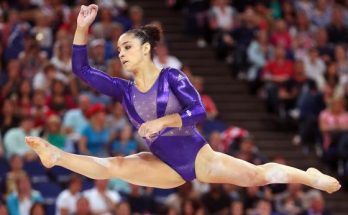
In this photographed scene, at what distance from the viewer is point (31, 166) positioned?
39.5 ft

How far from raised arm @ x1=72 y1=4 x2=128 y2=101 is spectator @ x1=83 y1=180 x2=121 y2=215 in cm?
426

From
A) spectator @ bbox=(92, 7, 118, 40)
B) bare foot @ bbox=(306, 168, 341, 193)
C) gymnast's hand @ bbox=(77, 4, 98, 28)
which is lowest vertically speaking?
bare foot @ bbox=(306, 168, 341, 193)

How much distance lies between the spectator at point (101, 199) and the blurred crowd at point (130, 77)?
0.04 feet

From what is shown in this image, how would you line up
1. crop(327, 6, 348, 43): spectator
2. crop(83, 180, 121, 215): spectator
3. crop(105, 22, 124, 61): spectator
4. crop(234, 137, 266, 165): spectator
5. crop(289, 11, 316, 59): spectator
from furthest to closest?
1. crop(327, 6, 348, 43): spectator
2. crop(289, 11, 316, 59): spectator
3. crop(105, 22, 124, 61): spectator
4. crop(234, 137, 266, 165): spectator
5. crop(83, 180, 121, 215): spectator

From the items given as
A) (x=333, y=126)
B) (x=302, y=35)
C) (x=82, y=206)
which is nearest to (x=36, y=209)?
(x=82, y=206)

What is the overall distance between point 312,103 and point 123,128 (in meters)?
3.67

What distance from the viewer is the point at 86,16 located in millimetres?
7406

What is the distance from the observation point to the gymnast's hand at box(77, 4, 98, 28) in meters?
7.39

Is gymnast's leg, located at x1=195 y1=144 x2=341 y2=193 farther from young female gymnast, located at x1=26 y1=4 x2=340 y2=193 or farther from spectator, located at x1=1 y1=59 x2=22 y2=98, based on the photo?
spectator, located at x1=1 y1=59 x2=22 y2=98

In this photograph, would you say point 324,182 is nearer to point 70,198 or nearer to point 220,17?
point 70,198

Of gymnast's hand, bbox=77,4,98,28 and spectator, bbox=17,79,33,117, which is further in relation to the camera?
spectator, bbox=17,79,33,117

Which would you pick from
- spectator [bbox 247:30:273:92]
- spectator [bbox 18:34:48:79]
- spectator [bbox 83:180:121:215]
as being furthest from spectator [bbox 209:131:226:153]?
spectator [bbox 247:30:273:92]

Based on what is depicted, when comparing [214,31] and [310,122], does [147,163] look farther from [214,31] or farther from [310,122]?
[214,31]

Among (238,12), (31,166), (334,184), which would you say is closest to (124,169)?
(334,184)
